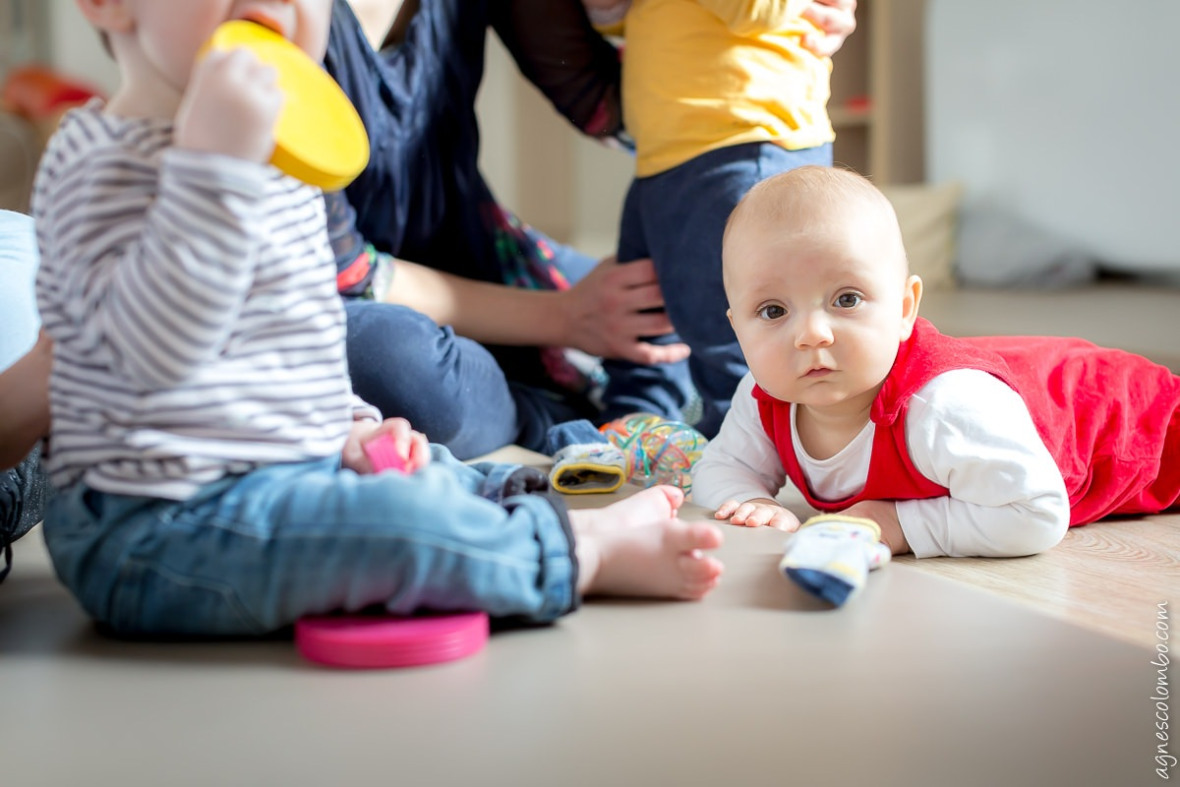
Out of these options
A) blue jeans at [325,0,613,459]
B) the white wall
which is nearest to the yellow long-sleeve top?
blue jeans at [325,0,613,459]

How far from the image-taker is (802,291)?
2.87 ft

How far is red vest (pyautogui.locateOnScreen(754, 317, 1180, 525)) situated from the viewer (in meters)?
0.91

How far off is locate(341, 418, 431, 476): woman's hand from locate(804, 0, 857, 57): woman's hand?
0.65 meters

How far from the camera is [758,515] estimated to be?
0.94 metres

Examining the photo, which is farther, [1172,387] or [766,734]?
[1172,387]

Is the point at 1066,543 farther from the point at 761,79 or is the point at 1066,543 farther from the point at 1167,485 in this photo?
the point at 761,79

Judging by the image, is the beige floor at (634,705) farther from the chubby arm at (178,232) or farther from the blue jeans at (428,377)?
the blue jeans at (428,377)

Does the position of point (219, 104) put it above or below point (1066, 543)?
above

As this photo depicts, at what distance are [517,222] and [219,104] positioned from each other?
0.91 metres

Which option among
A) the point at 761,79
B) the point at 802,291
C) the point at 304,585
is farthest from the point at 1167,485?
the point at 304,585

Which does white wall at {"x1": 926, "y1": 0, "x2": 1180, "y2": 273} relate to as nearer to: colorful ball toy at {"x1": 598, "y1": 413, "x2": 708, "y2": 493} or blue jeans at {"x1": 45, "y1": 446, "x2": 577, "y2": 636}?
colorful ball toy at {"x1": 598, "y1": 413, "x2": 708, "y2": 493}

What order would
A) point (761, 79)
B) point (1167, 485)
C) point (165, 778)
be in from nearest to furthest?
point (165, 778), point (1167, 485), point (761, 79)

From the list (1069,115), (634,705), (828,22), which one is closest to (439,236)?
(828,22)

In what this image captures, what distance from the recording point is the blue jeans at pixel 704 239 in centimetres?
117
